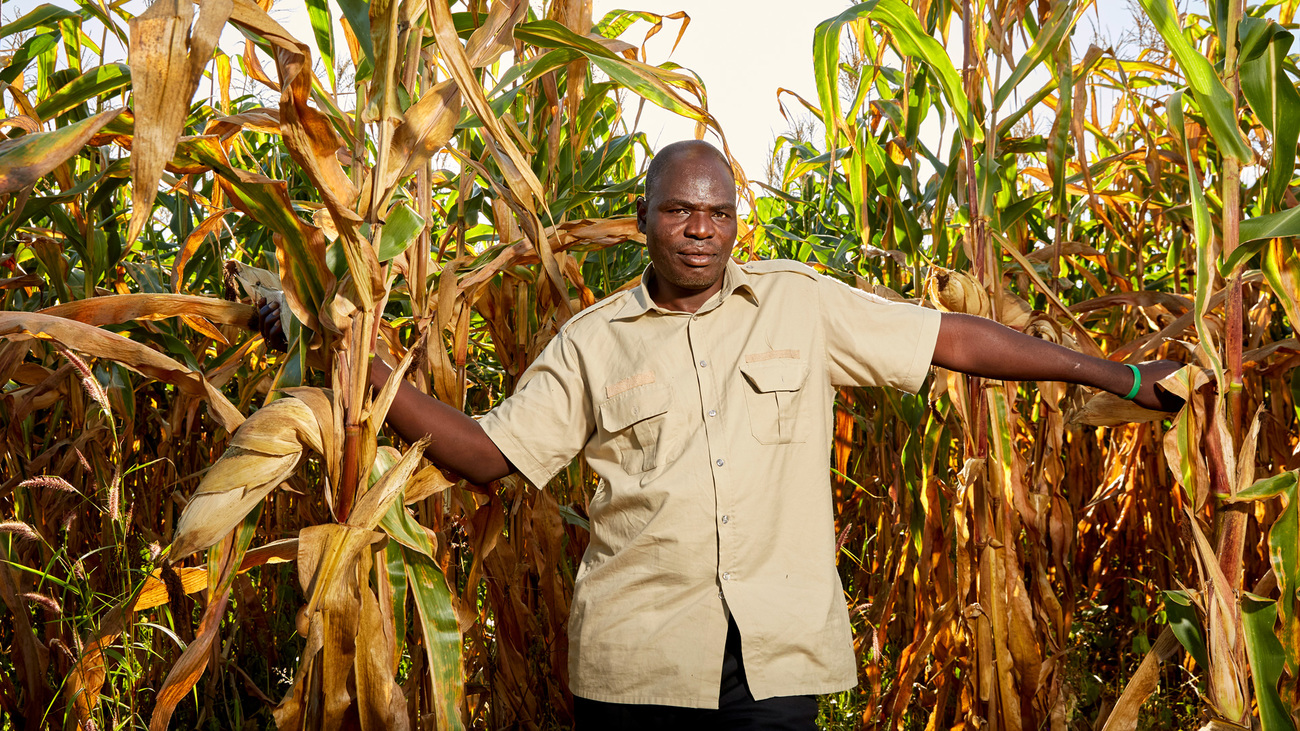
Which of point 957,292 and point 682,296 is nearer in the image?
point 682,296

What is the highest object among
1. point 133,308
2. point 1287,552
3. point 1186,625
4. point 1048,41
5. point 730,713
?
point 1048,41

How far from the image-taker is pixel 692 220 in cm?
169

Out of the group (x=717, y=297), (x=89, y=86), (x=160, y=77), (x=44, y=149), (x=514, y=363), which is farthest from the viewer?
(x=514, y=363)

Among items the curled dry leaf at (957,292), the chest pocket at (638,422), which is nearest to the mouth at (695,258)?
the chest pocket at (638,422)

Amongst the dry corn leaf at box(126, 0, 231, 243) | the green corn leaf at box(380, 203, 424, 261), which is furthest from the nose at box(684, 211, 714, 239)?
the dry corn leaf at box(126, 0, 231, 243)

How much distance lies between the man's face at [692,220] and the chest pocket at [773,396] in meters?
0.19

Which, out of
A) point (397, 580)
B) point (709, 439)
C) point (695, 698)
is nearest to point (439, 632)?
point (397, 580)

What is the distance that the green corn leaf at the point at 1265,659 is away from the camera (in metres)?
1.44

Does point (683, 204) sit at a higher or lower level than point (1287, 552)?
higher

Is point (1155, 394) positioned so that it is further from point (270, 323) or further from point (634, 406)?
point (270, 323)

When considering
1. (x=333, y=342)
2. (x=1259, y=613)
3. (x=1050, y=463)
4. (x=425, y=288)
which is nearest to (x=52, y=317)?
(x=333, y=342)

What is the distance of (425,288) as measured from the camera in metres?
1.65

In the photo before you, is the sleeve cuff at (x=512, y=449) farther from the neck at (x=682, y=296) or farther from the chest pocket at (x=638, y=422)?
the neck at (x=682, y=296)

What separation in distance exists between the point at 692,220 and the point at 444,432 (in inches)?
22.2
